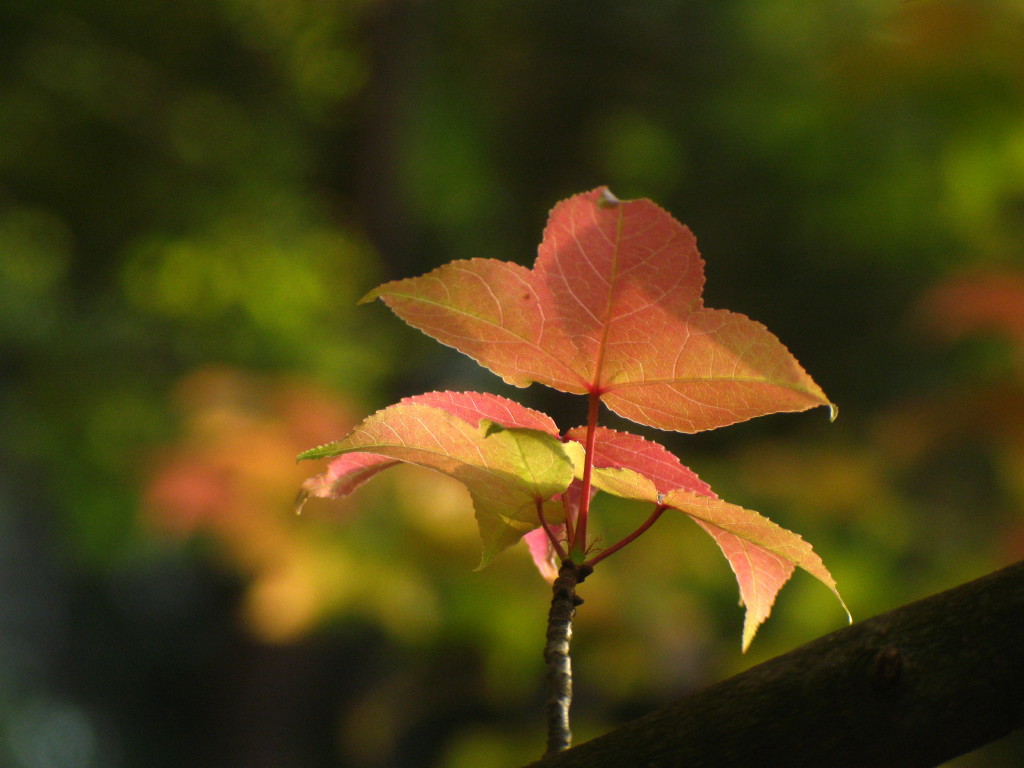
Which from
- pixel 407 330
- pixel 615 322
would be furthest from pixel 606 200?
pixel 407 330

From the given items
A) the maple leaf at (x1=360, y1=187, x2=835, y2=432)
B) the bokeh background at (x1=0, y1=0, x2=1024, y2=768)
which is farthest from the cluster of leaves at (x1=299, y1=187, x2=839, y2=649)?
the bokeh background at (x1=0, y1=0, x2=1024, y2=768)

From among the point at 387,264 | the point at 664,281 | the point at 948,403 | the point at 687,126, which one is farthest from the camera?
the point at 687,126

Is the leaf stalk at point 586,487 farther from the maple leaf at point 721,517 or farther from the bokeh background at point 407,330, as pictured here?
the bokeh background at point 407,330

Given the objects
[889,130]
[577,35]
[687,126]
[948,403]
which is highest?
[577,35]

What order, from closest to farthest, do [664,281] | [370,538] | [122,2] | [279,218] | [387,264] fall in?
1. [664,281]
2. [370,538]
3. [279,218]
4. [122,2]
5. [387,264]

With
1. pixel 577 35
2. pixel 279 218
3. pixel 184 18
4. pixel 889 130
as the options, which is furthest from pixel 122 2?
pixel 889 130

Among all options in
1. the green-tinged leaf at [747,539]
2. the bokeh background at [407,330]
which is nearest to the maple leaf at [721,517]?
the green-tinged leaf at [747,539]

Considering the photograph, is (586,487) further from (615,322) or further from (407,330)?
(407,330)

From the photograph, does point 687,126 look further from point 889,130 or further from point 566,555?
point 566,555
